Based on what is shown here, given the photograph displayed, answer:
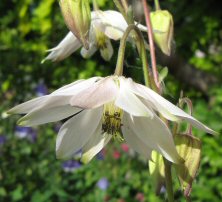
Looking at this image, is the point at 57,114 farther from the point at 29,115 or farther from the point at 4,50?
the point at 4,50

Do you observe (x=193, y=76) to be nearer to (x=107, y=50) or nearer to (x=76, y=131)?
(x=107, y=50)

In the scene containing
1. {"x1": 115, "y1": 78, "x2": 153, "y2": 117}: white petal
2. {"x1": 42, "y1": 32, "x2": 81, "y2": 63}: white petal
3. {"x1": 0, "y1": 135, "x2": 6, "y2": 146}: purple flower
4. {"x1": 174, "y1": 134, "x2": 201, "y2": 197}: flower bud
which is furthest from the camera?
{"x1": 0, "y1": 135, "x2": 6, "y2": 146}: purple flower

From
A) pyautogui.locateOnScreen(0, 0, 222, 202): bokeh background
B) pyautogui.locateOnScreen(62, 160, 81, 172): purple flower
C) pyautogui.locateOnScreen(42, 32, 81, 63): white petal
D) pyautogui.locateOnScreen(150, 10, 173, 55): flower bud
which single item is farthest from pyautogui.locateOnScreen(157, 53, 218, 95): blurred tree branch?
pyautogui.locateOnScreen(150, 10, 173, 55): flower bud

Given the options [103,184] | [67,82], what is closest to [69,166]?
[103,184]

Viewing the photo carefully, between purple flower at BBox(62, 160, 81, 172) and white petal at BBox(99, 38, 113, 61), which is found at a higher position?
white petal at BBox(99, 38, 113, 61)

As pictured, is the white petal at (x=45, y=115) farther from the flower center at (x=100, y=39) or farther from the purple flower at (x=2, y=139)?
the purple flower at (x=2, y=139)

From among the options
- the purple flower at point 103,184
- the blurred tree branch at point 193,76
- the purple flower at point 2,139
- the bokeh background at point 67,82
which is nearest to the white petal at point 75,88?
the bokeh background at point 67,82

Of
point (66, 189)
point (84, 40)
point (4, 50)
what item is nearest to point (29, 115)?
point (84, 40)

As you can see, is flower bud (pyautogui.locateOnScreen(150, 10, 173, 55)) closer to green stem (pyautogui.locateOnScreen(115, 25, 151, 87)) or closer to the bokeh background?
green stem (pyautogui.locateOnScreen(115, 25, 151, 87))
